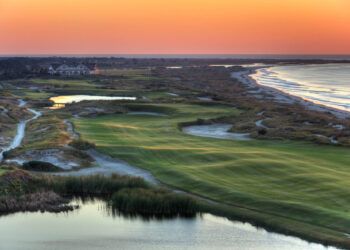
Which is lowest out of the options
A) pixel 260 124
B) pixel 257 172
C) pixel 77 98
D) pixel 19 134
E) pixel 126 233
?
pixel 77 98

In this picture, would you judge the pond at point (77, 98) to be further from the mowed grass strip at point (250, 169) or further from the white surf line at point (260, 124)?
the mowed grass strip at point (250, 169)

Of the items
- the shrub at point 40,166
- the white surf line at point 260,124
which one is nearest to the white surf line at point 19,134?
the shrub at point 40,166

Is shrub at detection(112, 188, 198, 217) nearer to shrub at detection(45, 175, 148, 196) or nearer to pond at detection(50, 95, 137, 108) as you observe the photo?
shrub at detection(45, 175, 148, 196)

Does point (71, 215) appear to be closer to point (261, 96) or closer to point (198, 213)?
point (198, 213)

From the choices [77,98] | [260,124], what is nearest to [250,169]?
[260,124]

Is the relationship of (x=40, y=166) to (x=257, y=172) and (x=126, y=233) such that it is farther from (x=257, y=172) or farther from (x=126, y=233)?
(x=257, y=172)

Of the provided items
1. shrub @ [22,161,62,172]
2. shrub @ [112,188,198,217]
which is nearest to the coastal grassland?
shrub @ [112,188,198,217]

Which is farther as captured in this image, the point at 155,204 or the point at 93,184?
the point at 93,184

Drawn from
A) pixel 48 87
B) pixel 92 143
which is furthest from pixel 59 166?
pixel 48 87
